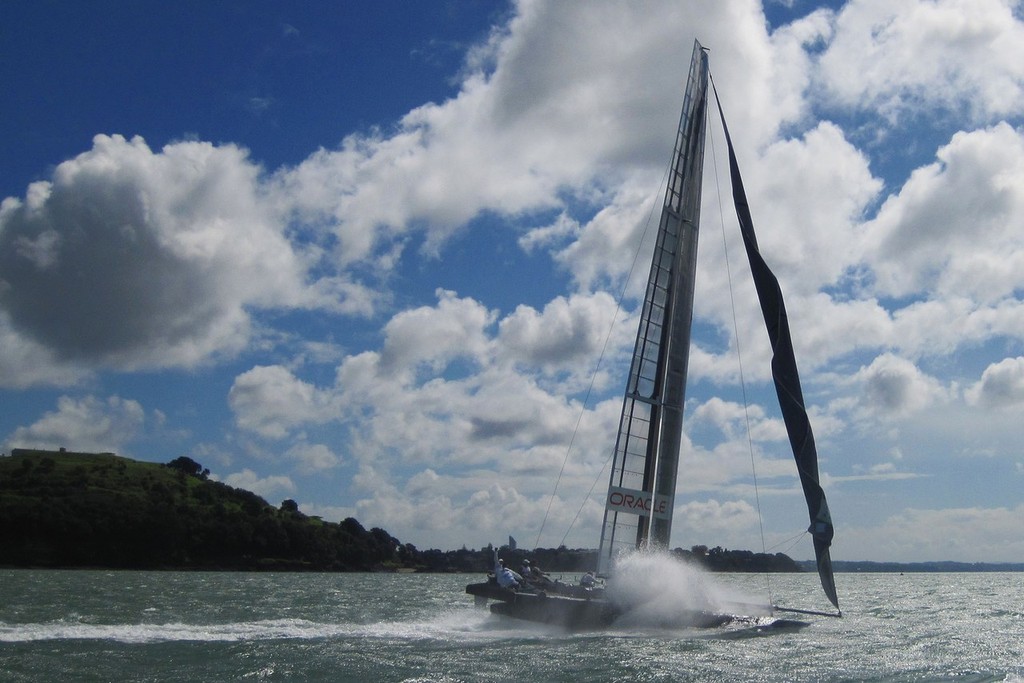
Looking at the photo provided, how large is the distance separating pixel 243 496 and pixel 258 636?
115 metres

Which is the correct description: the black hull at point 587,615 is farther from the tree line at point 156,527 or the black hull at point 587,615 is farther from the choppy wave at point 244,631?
the tree line at point 156,527

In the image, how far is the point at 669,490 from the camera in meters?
27.2

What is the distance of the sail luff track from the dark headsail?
1.34 metres

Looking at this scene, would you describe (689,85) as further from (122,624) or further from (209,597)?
(209,597)

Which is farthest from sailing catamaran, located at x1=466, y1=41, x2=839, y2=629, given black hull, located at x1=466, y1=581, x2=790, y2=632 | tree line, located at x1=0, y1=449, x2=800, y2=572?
tree line, located at x1=0, y1=449, x2=800, y2=572

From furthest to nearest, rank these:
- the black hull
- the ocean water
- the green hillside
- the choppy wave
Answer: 1. the green hillside
2. the black hull
3. the choppy wave
4. the ocean water

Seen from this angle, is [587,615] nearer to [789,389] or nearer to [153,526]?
[789,389]

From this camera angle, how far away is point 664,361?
27.4 metres

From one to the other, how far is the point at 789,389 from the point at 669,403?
10.8 ft

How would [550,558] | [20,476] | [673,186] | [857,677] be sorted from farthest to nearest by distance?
[20,476] → [550,558] → [673,186] → [857,677]

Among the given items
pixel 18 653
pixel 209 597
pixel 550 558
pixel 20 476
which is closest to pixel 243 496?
pixel 20 476

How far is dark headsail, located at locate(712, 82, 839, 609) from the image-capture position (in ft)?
87.1

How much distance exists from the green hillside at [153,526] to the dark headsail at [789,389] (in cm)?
8859

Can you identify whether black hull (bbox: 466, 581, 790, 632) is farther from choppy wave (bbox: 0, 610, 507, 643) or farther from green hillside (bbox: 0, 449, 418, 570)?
green hillside (bbox: 0, 449, 418, 570)
